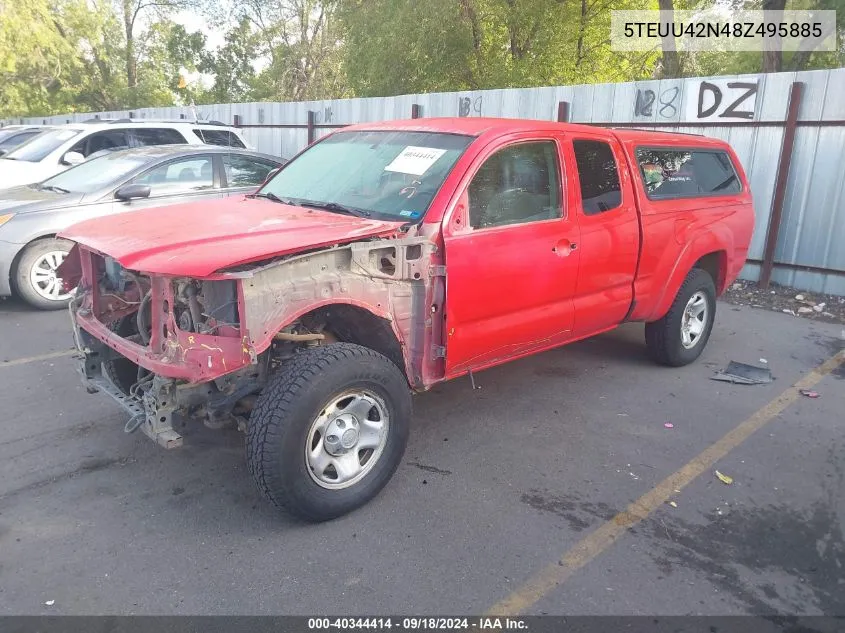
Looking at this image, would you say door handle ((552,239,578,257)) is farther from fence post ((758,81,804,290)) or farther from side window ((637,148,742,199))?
fence post ((758,81,804,290))

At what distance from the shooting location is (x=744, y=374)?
5453 millimetres

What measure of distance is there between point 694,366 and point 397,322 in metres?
3.35

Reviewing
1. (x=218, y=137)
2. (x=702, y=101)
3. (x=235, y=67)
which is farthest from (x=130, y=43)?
(x=702, y=101)

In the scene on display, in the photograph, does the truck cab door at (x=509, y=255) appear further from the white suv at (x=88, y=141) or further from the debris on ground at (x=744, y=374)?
the white suv at (x=88, y=141)

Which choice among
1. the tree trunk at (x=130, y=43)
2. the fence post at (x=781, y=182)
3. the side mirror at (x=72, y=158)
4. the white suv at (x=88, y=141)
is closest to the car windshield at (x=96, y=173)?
the white suv at (x=88, y=141)

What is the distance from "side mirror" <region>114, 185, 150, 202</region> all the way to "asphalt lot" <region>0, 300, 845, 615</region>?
91.8 inches

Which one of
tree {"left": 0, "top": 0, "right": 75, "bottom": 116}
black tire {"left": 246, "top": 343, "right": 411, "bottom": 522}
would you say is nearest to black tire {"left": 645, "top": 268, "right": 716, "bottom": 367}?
black tire {"left": 246, "top": 343, "right": 411, "bottom": 522}

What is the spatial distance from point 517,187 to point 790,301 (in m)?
5.43

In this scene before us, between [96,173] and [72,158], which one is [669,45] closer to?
[72,158]

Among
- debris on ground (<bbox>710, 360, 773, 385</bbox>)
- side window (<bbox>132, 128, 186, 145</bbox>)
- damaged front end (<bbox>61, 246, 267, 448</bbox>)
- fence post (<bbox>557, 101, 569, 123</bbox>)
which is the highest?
fence post (<bbox>557, 101, 569, 123</bbox>)

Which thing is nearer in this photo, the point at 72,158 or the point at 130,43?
the point at 72,158

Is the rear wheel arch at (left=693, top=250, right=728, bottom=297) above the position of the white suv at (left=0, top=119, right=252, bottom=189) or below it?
below

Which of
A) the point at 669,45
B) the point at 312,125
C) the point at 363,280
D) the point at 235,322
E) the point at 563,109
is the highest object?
the point at 669,45

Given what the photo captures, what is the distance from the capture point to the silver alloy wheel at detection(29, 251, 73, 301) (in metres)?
6.70
